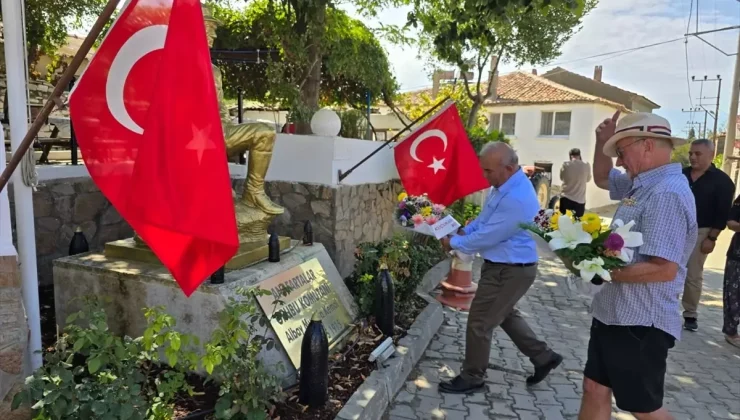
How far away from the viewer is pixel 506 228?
347 cm

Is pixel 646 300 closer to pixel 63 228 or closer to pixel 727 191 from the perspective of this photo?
pixel 727 191

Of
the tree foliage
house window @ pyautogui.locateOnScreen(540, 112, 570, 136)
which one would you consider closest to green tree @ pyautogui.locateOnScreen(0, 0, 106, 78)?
the tree foliage

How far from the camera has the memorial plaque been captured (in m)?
3.39

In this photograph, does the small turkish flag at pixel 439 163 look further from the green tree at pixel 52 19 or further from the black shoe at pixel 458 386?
the green tree at pixel 52 19

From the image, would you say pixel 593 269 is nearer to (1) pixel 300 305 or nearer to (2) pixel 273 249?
(1) pixel 300 305

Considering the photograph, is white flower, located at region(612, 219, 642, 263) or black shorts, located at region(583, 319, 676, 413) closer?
white flower, located at region(612, 219, 642, 263)

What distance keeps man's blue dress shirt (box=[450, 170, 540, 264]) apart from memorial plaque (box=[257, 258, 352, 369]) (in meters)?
1.14

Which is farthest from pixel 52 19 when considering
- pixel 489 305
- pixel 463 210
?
pixel 489 305

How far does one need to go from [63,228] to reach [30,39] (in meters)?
6.30

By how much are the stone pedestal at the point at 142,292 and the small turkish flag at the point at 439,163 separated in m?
2.25

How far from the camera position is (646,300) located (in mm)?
2363

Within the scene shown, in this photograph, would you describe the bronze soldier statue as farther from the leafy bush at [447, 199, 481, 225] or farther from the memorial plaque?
the leafy bush at [447, 199, 481, 225]

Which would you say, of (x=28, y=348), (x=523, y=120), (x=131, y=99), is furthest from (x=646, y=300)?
(x=523, y=120)

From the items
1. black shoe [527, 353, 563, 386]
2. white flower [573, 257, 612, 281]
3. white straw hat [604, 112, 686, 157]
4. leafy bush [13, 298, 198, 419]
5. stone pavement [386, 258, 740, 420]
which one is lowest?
stone pavement [386, 258, 740, 420]
